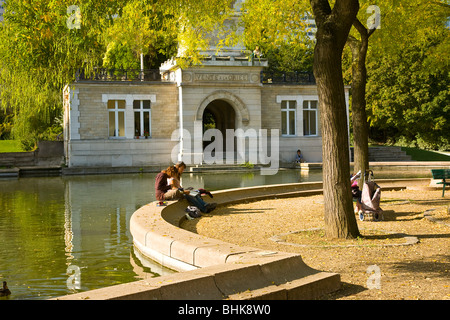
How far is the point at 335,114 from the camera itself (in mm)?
9789

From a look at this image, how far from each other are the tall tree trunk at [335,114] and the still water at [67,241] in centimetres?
312

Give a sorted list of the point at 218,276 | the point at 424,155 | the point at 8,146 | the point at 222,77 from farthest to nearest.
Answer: the point at 8,146
the point at 424,155
the point at 222,77
the point at 218,276

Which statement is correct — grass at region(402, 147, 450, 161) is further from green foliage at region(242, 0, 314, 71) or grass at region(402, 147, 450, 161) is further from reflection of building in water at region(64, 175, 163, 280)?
green foliage at region(242, 0, 314, 71)

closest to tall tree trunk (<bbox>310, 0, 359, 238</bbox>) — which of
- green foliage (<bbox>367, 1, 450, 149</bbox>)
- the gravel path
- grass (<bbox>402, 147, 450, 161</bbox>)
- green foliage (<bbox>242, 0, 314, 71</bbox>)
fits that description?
the gravel path

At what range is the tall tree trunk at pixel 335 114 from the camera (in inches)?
385

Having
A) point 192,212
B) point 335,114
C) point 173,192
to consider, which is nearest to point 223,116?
point 173,192

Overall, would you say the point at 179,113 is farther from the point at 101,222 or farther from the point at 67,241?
the point at 67,241

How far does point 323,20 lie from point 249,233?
4.00 m

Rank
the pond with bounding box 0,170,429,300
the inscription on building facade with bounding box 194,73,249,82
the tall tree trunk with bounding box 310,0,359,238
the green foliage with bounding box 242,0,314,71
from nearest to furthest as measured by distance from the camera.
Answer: the pond with bounding box 0,170,429,300
the tall tree trunk with bounding box 310,0,359,238
the green foliage with bounding box 242,0,314,71
the inscription on building facade with bounding box 194,73,249,82

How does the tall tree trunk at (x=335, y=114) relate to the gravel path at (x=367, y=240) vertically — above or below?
above

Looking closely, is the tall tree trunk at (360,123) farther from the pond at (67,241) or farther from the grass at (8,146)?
the grass at (8,146)

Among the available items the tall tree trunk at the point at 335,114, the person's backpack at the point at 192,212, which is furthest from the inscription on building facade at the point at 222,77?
the tall tree trunk at the point at 335,114

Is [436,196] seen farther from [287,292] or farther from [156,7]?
[287,292]

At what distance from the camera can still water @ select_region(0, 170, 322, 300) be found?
8234 millimetres
